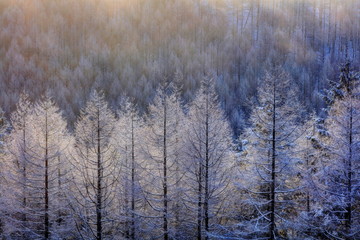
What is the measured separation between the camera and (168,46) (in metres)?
142

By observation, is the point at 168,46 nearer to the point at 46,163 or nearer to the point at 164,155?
the point at 46,163

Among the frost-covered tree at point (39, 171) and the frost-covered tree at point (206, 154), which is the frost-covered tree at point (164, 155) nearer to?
the frost-covered tree at point (206, 154)

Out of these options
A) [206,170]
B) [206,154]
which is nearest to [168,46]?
[206,154]

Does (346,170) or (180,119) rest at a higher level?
(180,119)

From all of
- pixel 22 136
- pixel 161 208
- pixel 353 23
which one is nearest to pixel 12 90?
pixel 22 136

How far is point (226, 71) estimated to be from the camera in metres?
116

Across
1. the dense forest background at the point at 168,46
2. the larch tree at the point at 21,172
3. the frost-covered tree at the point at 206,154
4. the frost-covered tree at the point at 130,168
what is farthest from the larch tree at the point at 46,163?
the dense forest background at the point at 168,46

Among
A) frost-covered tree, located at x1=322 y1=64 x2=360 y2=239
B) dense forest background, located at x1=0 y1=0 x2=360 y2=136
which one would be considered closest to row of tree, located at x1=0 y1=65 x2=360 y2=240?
frost-covered tree, located at x1=322 y1=64 x2=360 y2=239

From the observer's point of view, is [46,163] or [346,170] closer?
[346,170]

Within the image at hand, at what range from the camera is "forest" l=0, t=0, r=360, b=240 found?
13703 mm

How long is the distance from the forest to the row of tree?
0.36 ft

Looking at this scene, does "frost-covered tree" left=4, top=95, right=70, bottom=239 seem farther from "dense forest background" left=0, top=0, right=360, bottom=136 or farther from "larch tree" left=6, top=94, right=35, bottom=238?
"dense forest background" left=0, top=0, right=360, bottom=136

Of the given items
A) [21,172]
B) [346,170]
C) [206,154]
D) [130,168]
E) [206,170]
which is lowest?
[21,172]

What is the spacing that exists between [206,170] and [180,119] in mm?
6866
